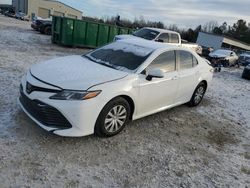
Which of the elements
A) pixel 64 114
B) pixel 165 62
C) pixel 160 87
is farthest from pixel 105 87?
pixel 165 62

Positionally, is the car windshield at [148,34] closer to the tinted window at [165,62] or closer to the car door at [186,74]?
the car door at [186,74]

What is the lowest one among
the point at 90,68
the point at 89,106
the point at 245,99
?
the point at 245,99

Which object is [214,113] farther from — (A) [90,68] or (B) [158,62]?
(A) [90,68]

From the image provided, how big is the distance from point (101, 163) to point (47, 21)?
2321 centimetres

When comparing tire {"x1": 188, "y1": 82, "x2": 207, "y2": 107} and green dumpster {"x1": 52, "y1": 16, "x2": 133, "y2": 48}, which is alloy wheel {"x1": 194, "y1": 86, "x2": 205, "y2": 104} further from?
green dumpster {"x1": 52, "y1": 16, "x2": 133, "y2": 48}

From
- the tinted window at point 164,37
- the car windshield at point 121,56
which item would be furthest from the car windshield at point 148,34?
the car windshield at point 121,56

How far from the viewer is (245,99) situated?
31.0ft

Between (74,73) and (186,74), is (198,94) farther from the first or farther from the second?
(74,73)

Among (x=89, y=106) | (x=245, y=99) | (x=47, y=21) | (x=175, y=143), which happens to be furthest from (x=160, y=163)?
(x=47, y=21)

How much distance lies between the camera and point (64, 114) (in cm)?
418

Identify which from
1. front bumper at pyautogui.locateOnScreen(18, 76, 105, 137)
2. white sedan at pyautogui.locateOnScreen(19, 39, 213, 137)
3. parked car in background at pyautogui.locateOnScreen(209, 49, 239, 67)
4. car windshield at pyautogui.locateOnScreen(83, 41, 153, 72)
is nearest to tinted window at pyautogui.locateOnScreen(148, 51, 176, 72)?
white sedan at pyautogui.locateOnScreen(19, 39, 213, 137)

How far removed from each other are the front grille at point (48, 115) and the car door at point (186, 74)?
284 cm

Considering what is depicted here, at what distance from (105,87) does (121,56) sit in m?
1.34

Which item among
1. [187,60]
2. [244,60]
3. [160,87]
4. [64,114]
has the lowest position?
[244,60]
